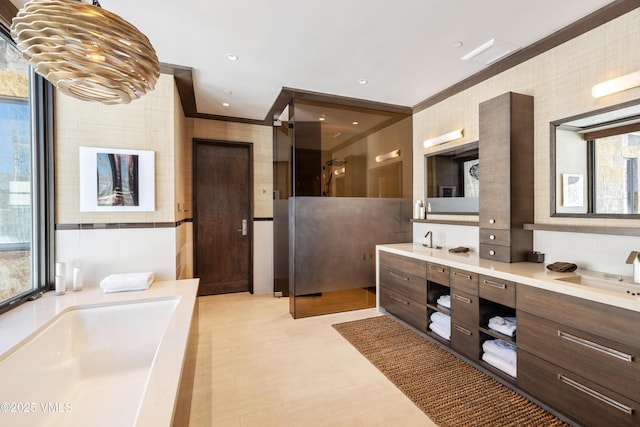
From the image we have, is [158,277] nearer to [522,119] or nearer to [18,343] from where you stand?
[18,343]

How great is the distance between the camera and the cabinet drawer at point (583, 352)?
152 centimetres

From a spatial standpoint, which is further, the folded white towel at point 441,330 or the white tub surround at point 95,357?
the folded white towel at point 441,330

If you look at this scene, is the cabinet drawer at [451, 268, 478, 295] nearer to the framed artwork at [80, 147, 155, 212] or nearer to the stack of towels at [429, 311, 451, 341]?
the stack of towels at [429, 311, 451, 341]

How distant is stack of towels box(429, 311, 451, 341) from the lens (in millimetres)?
2785

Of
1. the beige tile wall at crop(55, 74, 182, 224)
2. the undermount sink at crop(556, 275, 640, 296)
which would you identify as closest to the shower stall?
the beige tile wall at crop(55, 74, 182, 224)

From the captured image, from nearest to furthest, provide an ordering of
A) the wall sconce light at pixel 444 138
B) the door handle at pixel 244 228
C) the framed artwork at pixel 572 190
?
the framed artwork at pixel 572 190 → the wall sconce light at pixel 444 138 → the door handle at pixel 244 228

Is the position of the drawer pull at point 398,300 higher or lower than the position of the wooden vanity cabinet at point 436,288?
lower

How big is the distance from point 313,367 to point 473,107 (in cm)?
311

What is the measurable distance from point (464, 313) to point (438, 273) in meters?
0.42

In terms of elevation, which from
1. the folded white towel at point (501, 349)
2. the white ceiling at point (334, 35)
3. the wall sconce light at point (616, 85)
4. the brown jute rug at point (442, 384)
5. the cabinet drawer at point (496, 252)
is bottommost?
the brown jute rug at point (442, 384)

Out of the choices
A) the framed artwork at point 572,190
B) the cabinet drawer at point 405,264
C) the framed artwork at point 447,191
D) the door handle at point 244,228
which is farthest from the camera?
the door handle at point 244,228

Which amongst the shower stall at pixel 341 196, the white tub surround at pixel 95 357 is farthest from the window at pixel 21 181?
the shower stall at pixel 341 196

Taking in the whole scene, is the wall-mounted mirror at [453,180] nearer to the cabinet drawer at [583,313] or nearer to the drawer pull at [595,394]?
the cabinet drawer at [583,313]

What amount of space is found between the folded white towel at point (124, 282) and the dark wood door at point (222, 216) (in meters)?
1.62
